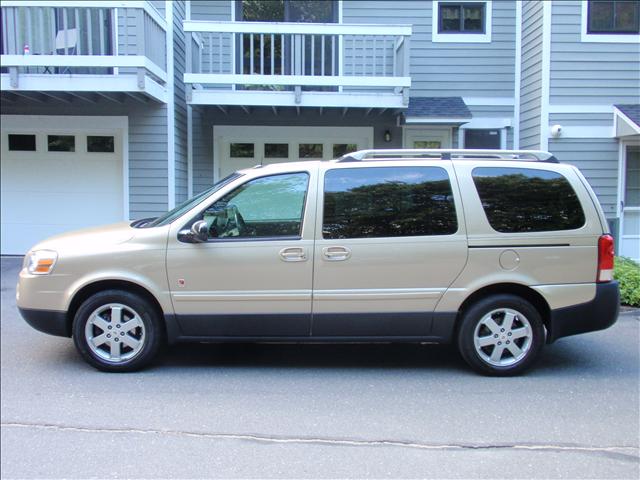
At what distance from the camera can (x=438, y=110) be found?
1013 centimetres

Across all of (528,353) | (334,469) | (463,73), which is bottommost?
(334,469)

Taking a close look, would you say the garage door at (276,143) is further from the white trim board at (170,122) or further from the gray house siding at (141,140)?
the gray house siding at (141,140)

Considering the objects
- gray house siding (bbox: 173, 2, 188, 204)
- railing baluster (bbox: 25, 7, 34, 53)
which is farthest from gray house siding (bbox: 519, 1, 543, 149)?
railing baluster (bbox: 25, 7, 34, 53)

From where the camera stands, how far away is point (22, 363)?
16.9 ft

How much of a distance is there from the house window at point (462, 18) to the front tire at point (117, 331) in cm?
845

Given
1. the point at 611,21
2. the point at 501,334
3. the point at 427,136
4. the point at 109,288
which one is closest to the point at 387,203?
the point at 501,334

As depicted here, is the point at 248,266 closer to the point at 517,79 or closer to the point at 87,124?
the point at 87,124

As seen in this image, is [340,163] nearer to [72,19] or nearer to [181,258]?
[181,258]

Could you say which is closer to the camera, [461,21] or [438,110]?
[438,110]

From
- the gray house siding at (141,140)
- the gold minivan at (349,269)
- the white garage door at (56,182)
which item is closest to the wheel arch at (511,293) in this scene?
the gold minivan at (349,269)

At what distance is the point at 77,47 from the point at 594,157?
869 cm

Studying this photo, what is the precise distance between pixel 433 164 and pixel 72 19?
7.00 meters

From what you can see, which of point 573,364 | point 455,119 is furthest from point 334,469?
point 455,119

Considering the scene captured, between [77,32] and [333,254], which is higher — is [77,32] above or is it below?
above
